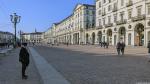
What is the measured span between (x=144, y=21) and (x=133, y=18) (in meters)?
4.32

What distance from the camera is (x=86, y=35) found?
342ft

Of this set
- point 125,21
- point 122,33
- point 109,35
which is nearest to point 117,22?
point 122,33

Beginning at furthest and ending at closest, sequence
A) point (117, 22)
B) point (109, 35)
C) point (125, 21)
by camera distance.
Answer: point (109, 35) → point (117, 22) → point (125, 21)

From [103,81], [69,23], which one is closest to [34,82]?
[103,81]

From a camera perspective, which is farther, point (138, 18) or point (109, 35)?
point (109, 35)

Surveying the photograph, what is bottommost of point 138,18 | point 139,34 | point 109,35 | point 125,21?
point 139,34

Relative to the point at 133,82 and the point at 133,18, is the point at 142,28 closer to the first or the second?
the point at 133,18

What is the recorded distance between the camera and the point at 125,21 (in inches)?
2537

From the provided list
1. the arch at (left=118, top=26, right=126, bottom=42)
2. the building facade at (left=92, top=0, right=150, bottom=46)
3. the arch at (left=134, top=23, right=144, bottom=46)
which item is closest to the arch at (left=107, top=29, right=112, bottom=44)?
the building facade at (left=92, top=0, right=150, bottom=46)

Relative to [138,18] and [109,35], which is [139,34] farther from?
[109,35]

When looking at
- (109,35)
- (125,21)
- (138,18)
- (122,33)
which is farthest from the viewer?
(109,35)

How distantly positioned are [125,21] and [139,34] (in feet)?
21.1

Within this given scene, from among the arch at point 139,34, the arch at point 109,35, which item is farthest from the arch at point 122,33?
the arch at point 109,35

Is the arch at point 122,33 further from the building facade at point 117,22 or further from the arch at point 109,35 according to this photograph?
the arch at point 109,35
